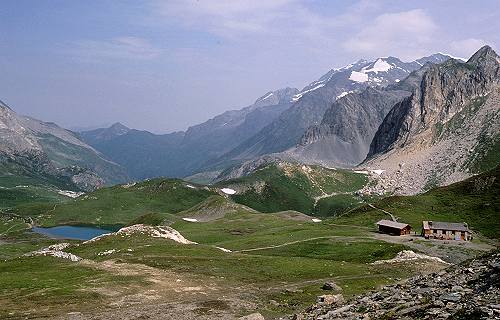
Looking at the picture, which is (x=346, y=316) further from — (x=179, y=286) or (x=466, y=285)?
(x=179, y=286)

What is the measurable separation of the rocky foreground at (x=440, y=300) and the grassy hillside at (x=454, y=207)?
112219 mm

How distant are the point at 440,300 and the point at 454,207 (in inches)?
5789

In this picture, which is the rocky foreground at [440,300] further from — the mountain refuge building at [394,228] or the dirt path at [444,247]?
the mountain refuge building at [394,228]

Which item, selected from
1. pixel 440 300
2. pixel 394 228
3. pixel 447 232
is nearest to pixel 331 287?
pixel 440 300

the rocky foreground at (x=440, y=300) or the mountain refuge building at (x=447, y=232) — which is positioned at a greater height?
the rocky foreground at (x=440, y=300)

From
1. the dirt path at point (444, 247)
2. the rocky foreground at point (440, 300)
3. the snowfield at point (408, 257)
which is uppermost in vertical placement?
the rocky foreground at point (440, 300)

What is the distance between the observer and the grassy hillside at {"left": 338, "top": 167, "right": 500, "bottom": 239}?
146 metres

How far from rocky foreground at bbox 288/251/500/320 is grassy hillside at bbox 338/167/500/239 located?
4418 inches

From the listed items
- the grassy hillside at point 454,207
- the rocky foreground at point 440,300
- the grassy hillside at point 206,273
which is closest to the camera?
the rocky foreground at point 440,300

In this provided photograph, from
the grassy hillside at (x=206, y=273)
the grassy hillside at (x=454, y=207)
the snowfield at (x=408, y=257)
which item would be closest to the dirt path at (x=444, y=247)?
the grassy hillside at (x=206, y=273)

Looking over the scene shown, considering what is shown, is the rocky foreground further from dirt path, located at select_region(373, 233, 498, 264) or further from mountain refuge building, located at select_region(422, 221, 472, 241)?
mountain refuge building, located at select_region(422, 221, 472, 241)

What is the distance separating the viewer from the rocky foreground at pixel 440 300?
23038 millimetres

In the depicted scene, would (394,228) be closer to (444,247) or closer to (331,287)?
(444,247)

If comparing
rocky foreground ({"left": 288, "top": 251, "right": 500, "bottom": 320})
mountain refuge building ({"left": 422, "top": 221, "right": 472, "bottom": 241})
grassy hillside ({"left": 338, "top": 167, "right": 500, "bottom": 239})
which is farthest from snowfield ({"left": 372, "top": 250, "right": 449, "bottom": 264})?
grassy hillside ({"left": 338, "top": 167, "right": 500, "bottom": 239})
